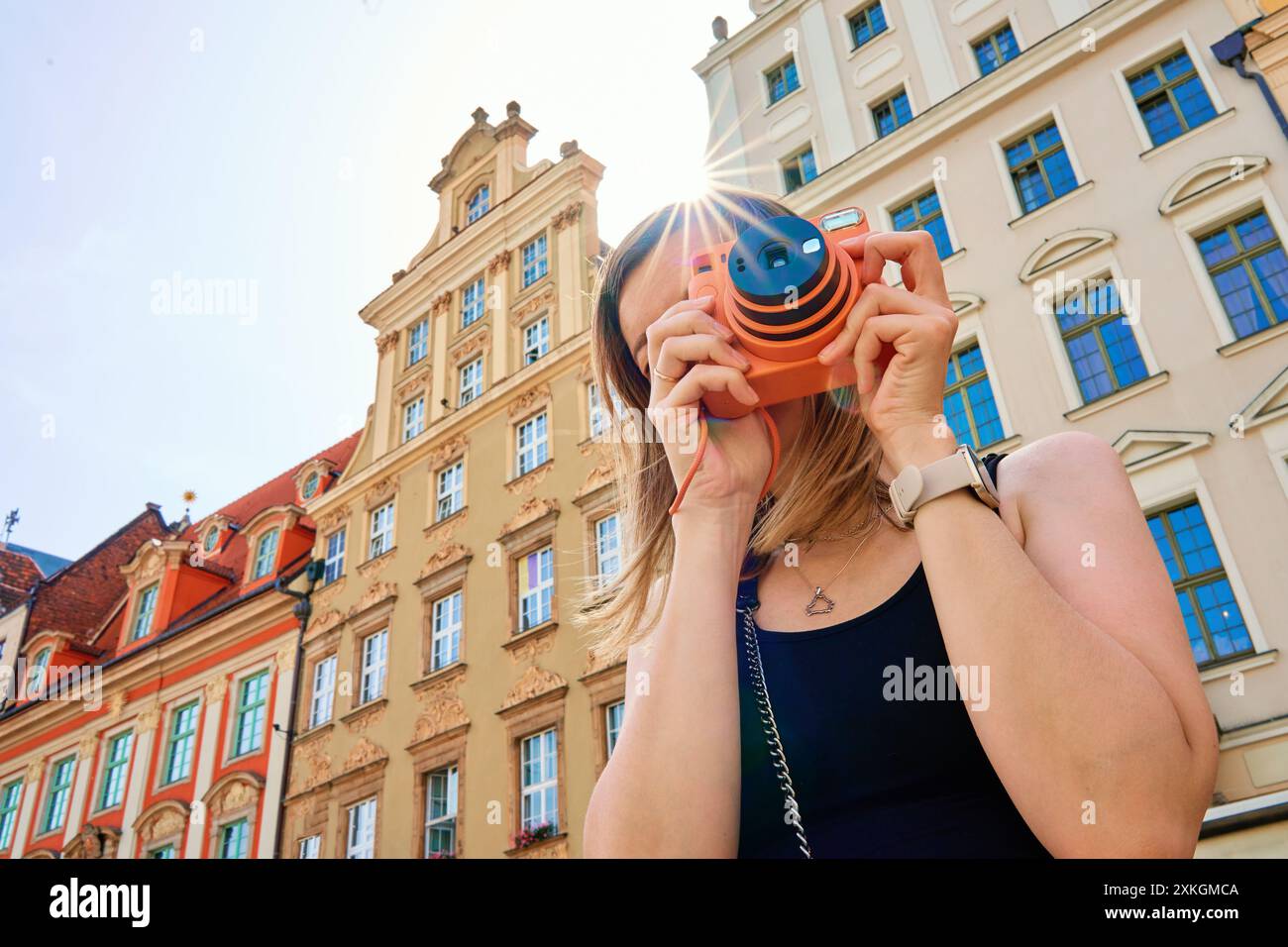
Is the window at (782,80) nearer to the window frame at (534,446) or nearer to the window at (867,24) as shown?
the window at (867,24)

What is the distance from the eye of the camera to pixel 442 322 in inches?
803

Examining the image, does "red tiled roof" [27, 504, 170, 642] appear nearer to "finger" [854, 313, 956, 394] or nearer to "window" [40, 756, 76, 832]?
"window" [40, 756, 76, 832]

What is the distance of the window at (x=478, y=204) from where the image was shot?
70.1 feet

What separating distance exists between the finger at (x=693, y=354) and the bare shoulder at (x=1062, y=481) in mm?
404

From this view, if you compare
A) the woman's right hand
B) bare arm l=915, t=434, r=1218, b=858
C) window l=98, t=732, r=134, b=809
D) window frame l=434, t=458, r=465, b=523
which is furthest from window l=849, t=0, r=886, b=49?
window l=98, t=732, r=134, b=809

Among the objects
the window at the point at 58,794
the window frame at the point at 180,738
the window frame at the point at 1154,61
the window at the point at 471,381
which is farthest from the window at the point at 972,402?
the window at the point at 58,794

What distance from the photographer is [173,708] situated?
66.6 ft

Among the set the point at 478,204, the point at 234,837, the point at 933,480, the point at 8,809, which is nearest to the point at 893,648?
the point at 933,480

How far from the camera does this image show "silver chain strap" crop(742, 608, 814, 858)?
1.22 metres

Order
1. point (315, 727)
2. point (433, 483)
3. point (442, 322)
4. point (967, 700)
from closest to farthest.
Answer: point (967, 700)
point (315, 727)
point (433, 483)
point (442, 322)
